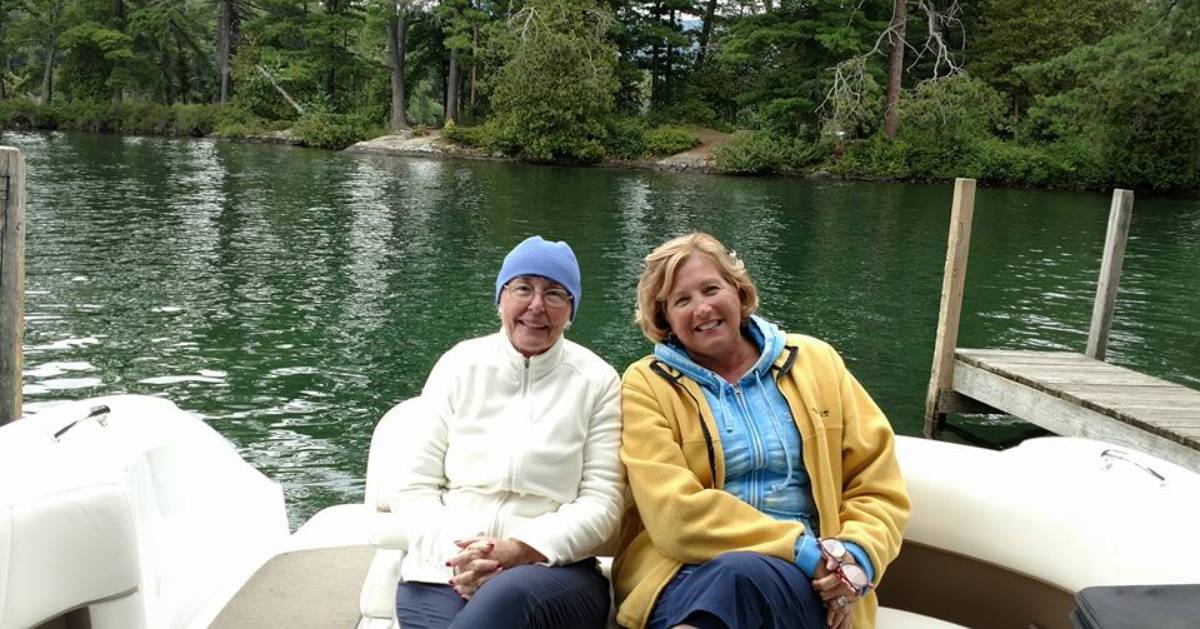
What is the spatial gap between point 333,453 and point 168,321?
164 inches

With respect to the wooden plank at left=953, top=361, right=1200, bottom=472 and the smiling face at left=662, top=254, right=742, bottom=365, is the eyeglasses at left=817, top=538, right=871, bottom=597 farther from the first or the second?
the wooden plank at left=953, top=361, right=1200, bottom=472

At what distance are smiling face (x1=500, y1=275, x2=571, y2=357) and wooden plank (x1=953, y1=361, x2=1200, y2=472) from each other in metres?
4.81

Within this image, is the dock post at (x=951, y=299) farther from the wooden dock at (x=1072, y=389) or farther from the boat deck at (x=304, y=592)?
the boat deck at (x=304, y=592)

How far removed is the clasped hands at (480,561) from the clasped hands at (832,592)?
672 millimetres

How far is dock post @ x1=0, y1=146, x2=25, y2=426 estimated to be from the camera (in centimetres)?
479

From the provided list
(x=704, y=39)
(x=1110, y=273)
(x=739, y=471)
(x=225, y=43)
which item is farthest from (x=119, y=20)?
(x=739, y=471)

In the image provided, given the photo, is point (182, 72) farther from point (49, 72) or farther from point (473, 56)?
point (473, 56)

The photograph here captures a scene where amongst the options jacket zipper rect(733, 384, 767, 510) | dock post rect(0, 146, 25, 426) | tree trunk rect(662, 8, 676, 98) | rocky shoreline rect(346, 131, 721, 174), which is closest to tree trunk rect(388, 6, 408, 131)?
rocky shoreline rect(346, 131, 721, 174)

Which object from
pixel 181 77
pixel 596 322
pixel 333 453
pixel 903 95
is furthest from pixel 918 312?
pixel 181 77

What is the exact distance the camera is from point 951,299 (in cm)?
803

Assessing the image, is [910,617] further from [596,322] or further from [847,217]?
[847,217]

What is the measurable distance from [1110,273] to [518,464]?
753cm

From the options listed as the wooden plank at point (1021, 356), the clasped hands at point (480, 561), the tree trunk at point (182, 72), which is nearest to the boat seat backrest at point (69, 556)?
the clasped hands at point (480, 561)

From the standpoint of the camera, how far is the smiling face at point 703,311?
2.49 meters
